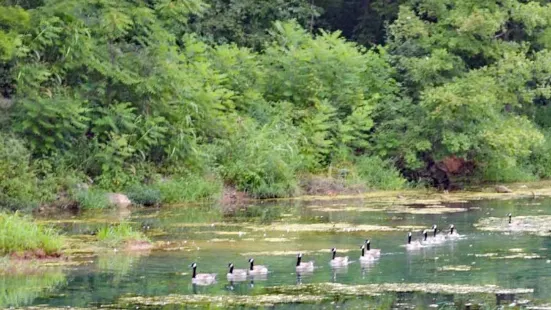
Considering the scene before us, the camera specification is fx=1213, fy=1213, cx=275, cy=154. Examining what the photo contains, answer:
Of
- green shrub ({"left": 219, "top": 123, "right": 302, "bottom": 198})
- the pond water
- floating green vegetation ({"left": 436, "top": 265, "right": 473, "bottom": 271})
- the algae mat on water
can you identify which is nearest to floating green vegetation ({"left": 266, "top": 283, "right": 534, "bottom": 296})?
the algae mat on water

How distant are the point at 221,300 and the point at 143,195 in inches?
670

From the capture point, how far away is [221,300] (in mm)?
21281

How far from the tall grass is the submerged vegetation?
831 cm

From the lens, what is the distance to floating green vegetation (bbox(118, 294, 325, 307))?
20781 mm

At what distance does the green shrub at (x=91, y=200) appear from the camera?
36.4 meters

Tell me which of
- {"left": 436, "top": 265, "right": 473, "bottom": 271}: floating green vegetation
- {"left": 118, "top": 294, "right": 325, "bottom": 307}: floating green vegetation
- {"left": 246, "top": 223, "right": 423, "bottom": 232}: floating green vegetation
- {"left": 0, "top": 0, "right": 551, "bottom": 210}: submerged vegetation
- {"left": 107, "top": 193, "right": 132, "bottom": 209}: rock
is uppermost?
{"left": 0, "top": 0, "right": 551, "bottom": 210}: submerged vegetation

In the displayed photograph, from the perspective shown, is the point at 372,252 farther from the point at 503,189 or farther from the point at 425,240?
the point at 503,189

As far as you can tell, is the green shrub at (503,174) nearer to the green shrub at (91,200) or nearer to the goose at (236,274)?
the green shrub at (91,200)

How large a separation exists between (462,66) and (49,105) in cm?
1851

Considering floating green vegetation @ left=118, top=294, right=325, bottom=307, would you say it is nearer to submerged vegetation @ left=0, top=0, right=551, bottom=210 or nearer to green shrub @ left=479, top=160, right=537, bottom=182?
submerged vegetation @ left=0, top=0, right=551, bottom=210

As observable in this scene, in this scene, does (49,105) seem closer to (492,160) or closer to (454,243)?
(454,243)

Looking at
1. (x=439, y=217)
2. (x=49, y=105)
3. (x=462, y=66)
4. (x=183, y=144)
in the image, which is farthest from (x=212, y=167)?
(x=462, y=66)

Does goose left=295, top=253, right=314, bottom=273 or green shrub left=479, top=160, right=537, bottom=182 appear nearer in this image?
goose left=295, top=253, right=314, bottom=273

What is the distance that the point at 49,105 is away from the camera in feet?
120
